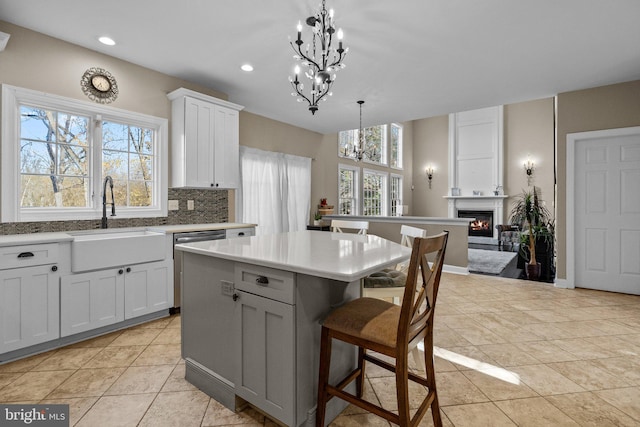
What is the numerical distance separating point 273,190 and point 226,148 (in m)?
1.50

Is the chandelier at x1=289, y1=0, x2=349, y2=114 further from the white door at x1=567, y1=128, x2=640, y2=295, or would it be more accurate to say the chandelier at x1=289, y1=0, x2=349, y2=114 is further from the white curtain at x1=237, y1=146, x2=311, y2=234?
the white door at x1=567, y1=128, x2=640, y2=295

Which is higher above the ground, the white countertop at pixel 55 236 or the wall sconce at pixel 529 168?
the wall sconce at pixel 529 168

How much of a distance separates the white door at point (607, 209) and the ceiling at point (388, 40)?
30.9 inches

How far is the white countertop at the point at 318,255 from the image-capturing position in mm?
1250

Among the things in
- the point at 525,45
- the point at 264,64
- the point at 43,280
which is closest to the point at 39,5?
the point at 264,64

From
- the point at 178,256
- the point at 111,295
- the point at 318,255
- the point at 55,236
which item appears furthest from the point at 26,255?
the point at 318,255

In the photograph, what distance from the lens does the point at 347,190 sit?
747 centimetres

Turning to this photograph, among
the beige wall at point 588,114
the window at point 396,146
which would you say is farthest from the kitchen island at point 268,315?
the window at point 396,146

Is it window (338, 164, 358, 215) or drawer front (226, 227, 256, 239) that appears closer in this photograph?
drawer front (226, 227, 256, 239)

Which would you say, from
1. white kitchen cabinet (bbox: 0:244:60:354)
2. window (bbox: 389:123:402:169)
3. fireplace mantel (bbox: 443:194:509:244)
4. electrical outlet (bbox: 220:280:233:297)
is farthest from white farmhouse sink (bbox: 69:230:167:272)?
fireplace mantel (bbox: 443:194:509:244)

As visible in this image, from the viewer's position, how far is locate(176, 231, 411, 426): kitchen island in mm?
1394

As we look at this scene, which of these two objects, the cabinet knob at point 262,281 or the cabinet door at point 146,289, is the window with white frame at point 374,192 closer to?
the cabinet door at point 146,289

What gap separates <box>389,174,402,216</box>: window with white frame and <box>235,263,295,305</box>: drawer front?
8.10 m

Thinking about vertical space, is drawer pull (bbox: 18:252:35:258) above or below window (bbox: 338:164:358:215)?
below
